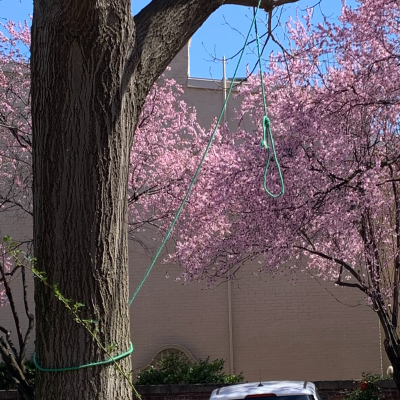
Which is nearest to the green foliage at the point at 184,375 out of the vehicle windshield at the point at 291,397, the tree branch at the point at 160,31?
the vehicle windshield at the point at 291,397

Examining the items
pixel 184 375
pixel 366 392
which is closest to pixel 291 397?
pixel 366 392

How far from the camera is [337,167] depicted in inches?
400

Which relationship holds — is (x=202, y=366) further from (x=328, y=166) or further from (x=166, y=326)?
(x=328, y=166)

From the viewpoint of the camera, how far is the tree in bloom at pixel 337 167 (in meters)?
9.88

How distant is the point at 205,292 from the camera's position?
619 inches

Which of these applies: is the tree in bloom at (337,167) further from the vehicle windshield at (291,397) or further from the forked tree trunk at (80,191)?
the forked tree trunk at (80,191)

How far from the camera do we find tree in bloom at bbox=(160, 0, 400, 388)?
389 inches

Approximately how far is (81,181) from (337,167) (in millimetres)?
6890

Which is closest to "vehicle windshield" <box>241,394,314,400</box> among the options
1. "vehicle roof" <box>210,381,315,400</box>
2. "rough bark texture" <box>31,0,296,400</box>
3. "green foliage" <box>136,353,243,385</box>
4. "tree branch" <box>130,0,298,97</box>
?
"vehicle roof" <box>210,381,315,400</box>

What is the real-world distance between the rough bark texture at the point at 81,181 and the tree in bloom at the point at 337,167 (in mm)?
6128

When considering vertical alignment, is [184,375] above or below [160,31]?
below

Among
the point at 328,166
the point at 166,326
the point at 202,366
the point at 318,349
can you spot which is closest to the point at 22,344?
the point at 328,166

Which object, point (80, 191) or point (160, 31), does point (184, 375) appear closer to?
point (160, 31)

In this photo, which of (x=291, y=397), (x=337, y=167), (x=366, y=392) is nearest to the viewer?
(x=291, y=397)
